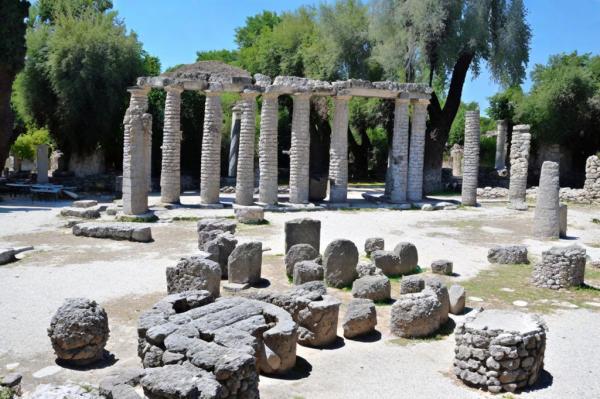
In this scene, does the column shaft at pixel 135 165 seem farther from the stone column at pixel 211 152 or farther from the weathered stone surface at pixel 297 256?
the weathered stone surface at pixel 297 256

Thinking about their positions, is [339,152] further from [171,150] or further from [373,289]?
[373,289]

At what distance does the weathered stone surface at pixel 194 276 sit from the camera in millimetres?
10797

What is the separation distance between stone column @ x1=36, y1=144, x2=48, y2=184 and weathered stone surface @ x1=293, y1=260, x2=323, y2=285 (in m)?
24.9

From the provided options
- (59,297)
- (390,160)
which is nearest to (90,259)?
(59,297)

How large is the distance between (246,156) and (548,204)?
12.1 m

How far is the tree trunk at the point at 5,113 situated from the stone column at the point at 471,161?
22572mm

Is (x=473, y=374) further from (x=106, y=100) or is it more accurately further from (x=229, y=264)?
(x=106, y=100)

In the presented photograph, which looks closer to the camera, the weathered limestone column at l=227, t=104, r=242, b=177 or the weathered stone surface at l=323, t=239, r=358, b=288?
the weathered stone surface at l=323, t=239, r=358, b=288

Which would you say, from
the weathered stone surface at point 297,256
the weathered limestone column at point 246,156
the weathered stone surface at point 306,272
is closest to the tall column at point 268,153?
the weathered limestone column at point 246,156

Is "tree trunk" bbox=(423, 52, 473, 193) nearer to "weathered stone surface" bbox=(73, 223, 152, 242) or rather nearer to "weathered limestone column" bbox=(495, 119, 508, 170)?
"weathered limestone column" bbox=(495, 119, 508, 170)

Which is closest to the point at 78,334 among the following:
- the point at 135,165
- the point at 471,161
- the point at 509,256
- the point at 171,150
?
the point at 509,256

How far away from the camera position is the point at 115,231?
685 inches

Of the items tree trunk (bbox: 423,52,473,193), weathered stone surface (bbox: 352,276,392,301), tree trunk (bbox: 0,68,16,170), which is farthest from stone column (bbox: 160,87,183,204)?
weathered stone surface (bbox: 352,276,392,301)

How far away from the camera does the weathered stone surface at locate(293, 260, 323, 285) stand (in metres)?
11.7
